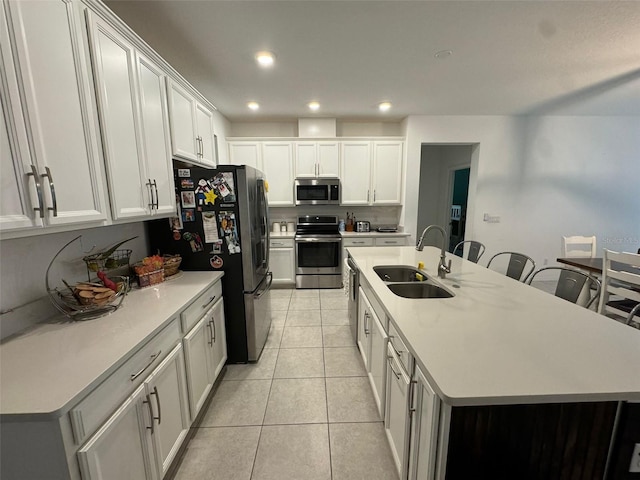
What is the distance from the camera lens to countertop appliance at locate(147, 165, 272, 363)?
204cm

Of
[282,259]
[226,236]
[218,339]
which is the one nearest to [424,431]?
[218,339]

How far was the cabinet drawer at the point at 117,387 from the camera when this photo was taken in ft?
2.74

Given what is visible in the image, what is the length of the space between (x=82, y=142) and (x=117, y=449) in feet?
4.28

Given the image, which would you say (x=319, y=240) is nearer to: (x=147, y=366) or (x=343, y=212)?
(x=343, y=212)

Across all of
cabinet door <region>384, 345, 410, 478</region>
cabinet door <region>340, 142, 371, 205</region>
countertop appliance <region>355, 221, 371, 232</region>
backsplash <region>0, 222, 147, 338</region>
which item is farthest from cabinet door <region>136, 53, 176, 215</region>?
countertop appliance <region>355, 221, 371, 232</region>

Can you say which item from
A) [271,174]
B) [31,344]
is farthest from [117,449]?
[271,174]

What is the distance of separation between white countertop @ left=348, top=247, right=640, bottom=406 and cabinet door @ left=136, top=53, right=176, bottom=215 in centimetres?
164

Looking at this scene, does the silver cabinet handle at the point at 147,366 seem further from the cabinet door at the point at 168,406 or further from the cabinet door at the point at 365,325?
the cabinet door at the point at 365,325

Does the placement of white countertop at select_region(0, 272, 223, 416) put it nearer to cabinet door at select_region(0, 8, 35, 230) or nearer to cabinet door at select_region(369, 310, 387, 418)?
cabinet door at select_region(0, 8, 35, 230)

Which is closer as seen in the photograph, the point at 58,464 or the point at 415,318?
the point at 58,464

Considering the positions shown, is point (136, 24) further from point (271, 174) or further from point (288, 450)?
point (288, 450)

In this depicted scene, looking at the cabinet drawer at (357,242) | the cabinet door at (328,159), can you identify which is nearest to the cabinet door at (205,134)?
the cabinet door at (328,159)

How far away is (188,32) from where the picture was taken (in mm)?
1978

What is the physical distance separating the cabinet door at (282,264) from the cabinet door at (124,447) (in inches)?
120
